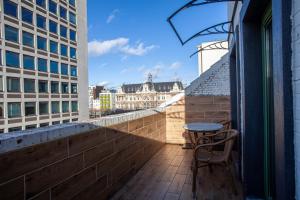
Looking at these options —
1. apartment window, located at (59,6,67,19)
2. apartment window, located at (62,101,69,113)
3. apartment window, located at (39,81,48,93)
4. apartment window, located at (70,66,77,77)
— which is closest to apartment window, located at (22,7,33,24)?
apartment window, located at (59,6,67,19)

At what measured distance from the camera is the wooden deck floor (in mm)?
2418

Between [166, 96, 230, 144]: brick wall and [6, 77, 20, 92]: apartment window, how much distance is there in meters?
19.8

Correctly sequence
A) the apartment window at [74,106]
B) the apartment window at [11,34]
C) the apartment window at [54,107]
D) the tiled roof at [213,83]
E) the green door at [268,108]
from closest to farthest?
the green door at [268,108], the tiled roof at [213,83], the apartment window at [11,34], the apartment window at [54,107], the apartment window at [74,106]

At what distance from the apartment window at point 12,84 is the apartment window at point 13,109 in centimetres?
134

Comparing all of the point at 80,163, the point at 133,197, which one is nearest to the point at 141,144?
the point at 133,197

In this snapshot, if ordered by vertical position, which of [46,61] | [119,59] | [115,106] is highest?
[119,59]

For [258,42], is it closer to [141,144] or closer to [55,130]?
[55,130]

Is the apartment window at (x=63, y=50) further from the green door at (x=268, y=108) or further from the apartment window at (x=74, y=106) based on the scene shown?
the green door at (x=268, y=108)

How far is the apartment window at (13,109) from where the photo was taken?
63.8ft

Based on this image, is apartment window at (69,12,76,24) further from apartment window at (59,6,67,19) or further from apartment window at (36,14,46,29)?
apartment window at (36,14,46,29)

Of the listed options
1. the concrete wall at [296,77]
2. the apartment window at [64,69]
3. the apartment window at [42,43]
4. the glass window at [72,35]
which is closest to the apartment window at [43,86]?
the apartment window at [64,69]

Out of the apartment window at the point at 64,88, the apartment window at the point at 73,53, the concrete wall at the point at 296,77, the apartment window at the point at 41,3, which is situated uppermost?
the apartment window at the point at 41,3

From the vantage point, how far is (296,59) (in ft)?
2.89

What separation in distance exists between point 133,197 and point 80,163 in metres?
0.84
